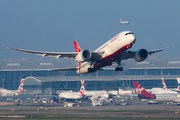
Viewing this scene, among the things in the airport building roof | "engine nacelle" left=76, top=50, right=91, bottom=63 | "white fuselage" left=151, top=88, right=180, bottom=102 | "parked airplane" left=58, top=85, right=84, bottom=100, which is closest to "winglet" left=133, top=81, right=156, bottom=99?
"white fuselage" left=151, top=88, right=180, bottom=102

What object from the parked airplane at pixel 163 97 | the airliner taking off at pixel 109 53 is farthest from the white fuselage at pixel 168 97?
the airliner taking off at pixel 109 53

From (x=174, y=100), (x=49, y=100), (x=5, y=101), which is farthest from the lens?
(x=49, y=100)

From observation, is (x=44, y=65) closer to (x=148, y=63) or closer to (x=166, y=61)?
(x=148, y=63)

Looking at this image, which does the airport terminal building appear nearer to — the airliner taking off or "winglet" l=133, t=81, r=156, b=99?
"winglet" l=133, t=81, r=156, b=99

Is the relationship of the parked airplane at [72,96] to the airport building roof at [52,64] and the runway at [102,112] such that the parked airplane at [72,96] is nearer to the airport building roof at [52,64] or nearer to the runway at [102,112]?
the runway at [102,112]

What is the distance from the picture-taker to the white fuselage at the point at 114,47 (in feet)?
150

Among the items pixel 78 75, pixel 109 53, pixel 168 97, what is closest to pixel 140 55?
pixel 109 53

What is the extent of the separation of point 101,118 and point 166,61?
11027cm

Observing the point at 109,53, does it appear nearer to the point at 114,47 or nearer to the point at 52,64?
the point at 114,47

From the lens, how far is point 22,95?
356 ft

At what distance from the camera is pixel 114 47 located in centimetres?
4741

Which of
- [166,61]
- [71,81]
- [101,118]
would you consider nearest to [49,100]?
[71,81]

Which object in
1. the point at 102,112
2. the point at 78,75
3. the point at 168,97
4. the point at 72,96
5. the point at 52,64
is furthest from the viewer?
the point at 52,64

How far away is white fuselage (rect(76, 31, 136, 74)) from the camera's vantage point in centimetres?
→ 4587
